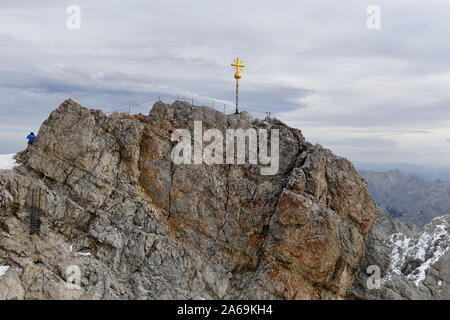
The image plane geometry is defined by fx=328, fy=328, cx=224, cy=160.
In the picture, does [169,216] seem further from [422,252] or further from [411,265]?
[422,252]

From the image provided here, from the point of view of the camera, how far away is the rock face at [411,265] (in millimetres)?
37875

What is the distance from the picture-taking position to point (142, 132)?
37.6 m

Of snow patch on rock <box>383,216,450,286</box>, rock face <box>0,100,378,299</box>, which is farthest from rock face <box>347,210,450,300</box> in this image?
rock face <box>0,100,378,299</box>

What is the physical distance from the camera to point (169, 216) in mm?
36844

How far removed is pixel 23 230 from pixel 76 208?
4970 millimetres

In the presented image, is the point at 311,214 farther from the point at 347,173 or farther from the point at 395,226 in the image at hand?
the point at 395,226

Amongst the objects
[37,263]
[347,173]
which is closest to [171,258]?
[37,263]

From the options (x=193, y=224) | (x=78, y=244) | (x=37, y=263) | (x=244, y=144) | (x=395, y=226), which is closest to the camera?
(x=37, y=263)

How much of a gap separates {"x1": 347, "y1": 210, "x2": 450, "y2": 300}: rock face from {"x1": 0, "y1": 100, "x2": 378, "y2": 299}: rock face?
2181 mm

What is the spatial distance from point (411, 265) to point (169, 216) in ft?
165

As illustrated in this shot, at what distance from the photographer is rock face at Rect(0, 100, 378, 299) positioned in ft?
105

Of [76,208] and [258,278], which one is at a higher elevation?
[76,208]

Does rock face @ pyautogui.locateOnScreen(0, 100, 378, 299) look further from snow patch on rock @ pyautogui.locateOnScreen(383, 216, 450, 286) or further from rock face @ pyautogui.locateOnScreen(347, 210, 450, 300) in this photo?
snow patch on rock @ pyautogui.locateOnScreen(383, 216, 450, 286)

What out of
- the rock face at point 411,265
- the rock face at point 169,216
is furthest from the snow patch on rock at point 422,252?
the rock face at point 169,216
